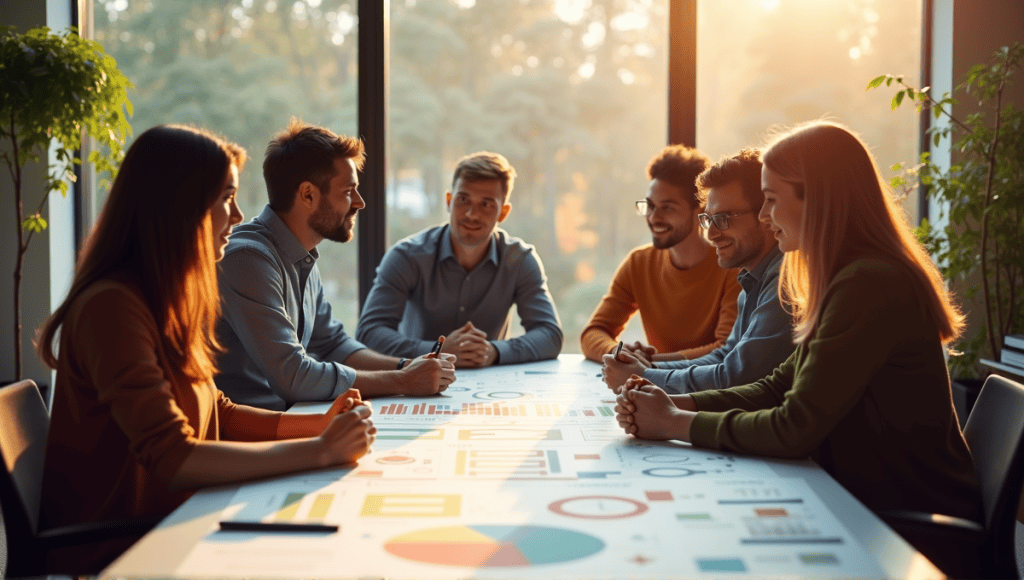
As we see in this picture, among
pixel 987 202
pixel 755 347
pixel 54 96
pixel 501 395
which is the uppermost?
pixel 54 96

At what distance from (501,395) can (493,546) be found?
110 centimetres

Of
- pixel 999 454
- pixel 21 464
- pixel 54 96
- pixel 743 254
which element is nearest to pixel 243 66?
pixel 54 96

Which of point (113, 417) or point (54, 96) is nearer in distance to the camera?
point (113, 417)

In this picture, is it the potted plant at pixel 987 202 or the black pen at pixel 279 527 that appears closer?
the black pen at pixel 279 527

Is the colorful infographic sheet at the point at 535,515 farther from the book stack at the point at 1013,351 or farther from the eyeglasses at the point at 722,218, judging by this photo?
the book stack at the point at 1013,351

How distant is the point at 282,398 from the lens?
2240mm

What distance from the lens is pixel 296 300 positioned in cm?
239

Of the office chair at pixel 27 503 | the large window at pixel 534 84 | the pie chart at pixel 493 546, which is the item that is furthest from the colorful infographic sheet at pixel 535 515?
the large window at pixel 534 84

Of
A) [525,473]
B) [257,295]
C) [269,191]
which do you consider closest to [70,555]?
[525,473]

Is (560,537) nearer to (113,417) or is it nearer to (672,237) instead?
(113,417)

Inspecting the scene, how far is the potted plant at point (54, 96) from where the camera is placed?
294 cm

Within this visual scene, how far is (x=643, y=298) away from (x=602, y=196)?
2.38 m

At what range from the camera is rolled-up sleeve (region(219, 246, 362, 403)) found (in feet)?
6.75

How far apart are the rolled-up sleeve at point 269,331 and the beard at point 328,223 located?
26 cm
